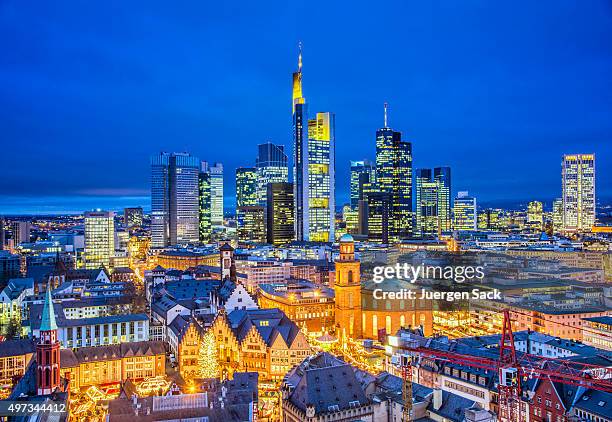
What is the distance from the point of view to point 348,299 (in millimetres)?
82938

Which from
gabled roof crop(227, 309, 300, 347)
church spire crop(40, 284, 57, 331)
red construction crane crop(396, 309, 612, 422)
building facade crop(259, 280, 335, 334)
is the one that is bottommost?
building facade crop(259, 280, 335, 334)

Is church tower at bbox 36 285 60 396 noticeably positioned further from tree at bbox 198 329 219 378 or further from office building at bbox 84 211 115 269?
office building at bbox 84 211 115 269

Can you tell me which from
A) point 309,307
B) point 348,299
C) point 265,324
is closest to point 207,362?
point 265,324

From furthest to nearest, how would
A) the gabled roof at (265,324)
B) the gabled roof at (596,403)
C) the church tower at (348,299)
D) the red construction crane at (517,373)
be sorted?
the church tower at (348,299) < the gabled roof at (265,324) < the red construction crane at (517,373) < the gabled roof at (596,403)

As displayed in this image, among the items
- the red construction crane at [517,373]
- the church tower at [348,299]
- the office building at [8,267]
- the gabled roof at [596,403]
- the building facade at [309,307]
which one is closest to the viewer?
the gabled roof at [596,403]

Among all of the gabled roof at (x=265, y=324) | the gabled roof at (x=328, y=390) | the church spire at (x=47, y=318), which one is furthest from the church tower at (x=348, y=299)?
the church spire at (x=47, y=318)

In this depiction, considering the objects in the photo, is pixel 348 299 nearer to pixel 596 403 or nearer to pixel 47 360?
pixel 596 403

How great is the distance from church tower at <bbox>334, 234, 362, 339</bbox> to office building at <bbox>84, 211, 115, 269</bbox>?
125 metres

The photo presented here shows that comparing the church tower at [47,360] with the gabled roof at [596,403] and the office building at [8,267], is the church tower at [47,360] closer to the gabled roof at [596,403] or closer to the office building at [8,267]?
the gabled roof at [596,403]

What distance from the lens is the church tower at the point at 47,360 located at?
4688 centimetres

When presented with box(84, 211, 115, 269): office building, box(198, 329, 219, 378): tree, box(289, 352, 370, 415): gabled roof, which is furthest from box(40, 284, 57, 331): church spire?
box(84, 211, 115, 269): office building

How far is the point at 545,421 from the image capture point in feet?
140

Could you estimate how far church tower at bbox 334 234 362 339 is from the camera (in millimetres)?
82750

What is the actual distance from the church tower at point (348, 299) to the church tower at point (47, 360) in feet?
144
